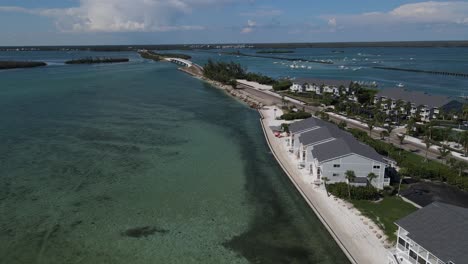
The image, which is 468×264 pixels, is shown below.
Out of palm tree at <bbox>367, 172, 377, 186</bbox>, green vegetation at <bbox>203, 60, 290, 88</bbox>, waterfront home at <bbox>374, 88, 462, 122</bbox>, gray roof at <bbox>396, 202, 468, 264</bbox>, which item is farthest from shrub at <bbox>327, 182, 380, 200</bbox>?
green vegetation at <bbox>203, 60, 290, 88</bbox>

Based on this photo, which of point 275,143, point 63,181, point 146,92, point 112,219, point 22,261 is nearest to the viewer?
point 22,261

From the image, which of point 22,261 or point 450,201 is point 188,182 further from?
point 450,201

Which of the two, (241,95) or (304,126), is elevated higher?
(304,126)

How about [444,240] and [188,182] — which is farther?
[188,182]

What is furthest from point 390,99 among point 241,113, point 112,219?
point 112,219

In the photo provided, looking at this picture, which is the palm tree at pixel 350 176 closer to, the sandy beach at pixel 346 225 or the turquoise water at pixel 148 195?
the sandy beach at pixel 346 225

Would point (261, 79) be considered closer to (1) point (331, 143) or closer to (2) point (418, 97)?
(2) point (418, 97)

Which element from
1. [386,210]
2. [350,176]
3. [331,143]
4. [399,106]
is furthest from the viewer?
[399,106]

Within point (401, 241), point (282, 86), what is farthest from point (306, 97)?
point (401, 241)
